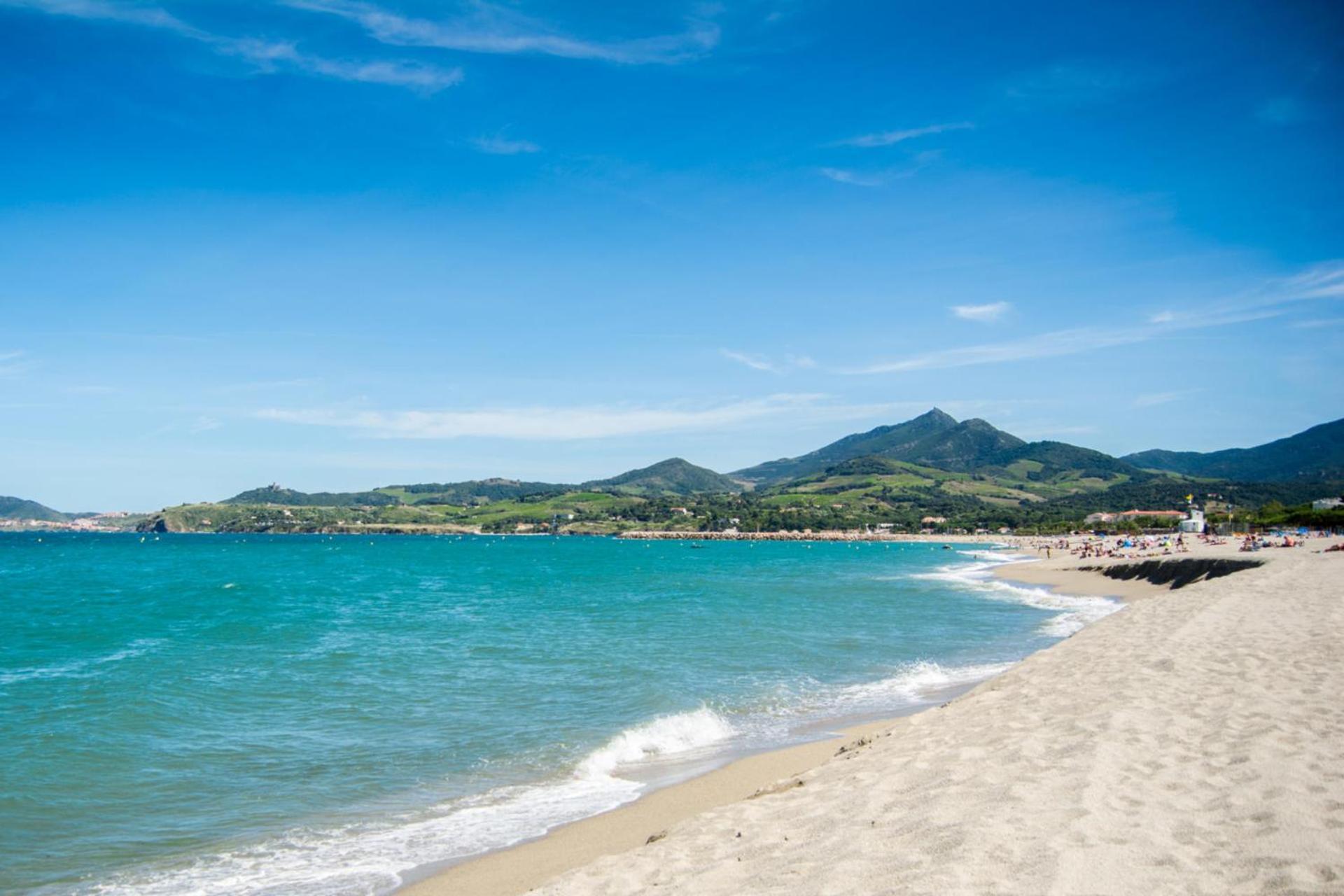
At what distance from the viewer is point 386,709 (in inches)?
672

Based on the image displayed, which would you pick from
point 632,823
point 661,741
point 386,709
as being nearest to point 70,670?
point 386,709

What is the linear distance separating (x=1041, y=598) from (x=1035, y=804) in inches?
1555

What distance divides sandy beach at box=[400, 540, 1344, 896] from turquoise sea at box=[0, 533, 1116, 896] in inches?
64.5

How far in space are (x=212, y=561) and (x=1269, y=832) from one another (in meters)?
101

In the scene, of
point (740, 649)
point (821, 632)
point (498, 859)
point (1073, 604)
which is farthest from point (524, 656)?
point (1073, 604)

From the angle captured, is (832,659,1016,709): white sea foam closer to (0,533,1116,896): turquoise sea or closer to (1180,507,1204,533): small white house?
(0,533,1116,896): turquoise sea

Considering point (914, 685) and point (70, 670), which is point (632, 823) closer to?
point (914, 685)

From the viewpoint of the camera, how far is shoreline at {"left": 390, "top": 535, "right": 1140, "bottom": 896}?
27.8 feet

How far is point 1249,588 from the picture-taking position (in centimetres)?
2714

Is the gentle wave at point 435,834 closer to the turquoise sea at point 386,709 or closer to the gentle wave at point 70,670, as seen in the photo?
the turquoise sea at point 386,709

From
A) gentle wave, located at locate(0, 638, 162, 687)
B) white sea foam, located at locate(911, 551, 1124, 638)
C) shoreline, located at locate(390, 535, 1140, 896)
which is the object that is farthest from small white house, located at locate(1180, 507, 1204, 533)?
gentle wave, located at locate(0, 638, 162, 687)

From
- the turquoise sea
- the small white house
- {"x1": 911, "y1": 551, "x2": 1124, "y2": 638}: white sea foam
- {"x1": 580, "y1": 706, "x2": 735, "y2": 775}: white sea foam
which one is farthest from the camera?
the small white house

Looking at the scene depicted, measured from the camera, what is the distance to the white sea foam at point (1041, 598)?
97.3 feet

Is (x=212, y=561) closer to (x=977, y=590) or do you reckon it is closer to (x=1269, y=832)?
(x=977, y=590)
